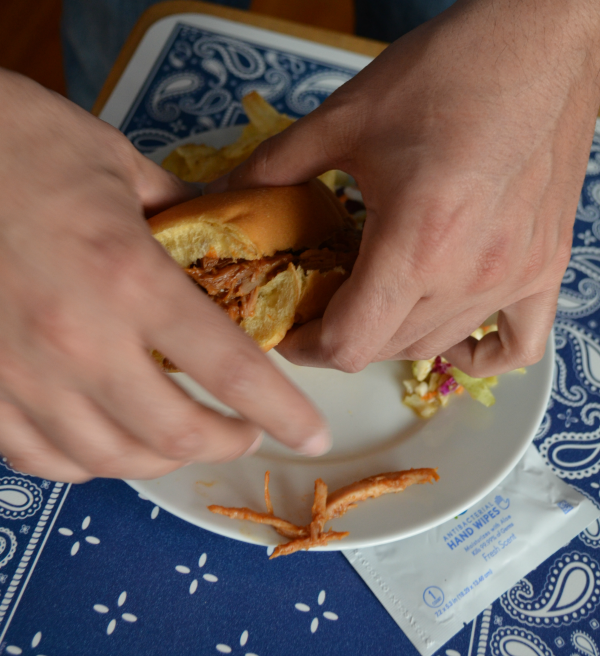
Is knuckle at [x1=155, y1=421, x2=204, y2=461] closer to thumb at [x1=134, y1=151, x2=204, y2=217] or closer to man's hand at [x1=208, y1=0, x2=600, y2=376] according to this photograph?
→ man's hand at [x1=208, y1=0, x2=600, y2=376]

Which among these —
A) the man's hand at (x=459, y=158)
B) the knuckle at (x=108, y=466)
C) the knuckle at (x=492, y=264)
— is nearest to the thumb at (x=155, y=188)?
the man's hand at (x=459, y=158)

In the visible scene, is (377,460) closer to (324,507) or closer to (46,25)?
(324,507)

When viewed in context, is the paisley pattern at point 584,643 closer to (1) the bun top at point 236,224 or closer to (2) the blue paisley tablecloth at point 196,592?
(2) the blue paisley tablecloth at point 196,592

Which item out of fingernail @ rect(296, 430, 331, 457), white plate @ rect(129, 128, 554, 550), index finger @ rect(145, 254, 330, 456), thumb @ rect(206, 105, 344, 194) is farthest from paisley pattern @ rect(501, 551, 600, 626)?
thumb @ rect(206, 105, 344, 194)

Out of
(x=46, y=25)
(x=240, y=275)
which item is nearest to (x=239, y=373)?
(x=240, y=275)

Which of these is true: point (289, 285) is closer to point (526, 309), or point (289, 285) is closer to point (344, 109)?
point (344, 109)
